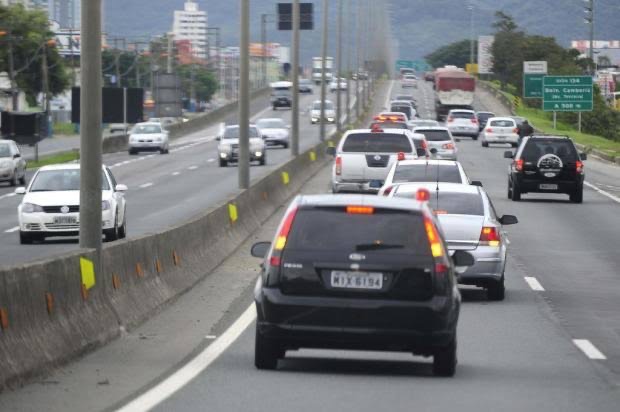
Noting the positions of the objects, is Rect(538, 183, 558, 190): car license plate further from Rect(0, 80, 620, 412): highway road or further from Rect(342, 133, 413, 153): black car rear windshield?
A: Rect(0, 80, 620, 412): highway road

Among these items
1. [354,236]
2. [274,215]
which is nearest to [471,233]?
[354,236]

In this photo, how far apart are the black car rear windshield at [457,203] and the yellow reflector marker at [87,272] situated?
7.03m

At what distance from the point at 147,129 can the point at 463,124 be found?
1985 centimetres

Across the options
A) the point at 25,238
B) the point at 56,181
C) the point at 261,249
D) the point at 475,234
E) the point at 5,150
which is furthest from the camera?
the point at 5,150

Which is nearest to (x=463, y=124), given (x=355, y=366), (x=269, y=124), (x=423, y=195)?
(x=269, y=124)

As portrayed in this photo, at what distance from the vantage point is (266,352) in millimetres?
13312

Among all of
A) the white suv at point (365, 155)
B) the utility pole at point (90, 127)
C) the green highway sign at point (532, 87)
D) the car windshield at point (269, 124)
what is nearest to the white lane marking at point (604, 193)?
the white suv at point (365, 155)

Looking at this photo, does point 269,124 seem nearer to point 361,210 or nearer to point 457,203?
point 457,203

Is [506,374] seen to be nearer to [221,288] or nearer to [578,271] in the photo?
[221,288]

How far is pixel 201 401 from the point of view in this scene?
11523mm

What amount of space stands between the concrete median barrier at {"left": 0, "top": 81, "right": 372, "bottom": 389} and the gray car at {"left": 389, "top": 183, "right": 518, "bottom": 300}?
3.29 m

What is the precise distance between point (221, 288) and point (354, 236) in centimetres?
911

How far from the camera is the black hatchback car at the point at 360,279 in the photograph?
1286 centimetres

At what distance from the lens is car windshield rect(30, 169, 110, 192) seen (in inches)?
1272
